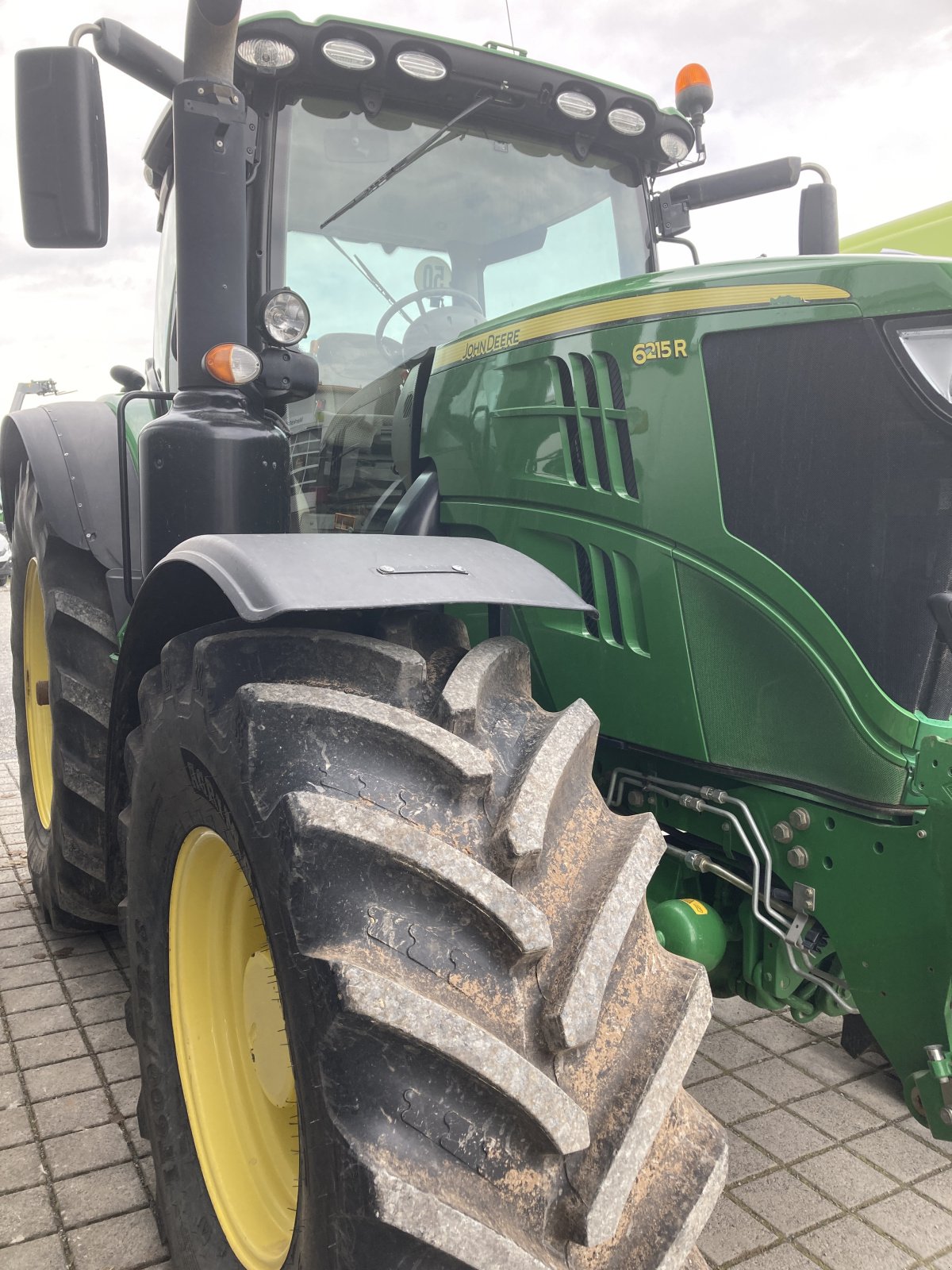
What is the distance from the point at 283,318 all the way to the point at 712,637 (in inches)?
41.2

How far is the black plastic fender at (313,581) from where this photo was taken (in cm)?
136

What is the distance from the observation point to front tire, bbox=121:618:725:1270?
114cm

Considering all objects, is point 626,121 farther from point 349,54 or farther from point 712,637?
point 712,637

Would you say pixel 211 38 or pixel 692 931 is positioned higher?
pixel 211 38

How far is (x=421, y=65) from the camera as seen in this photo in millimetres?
2283

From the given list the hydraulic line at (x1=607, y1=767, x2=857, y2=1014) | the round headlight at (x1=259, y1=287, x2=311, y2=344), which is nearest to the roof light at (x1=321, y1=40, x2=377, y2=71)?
the round headlight at (x1=259, y1=287, x2=311, y2=344)

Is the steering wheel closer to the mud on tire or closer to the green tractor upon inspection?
the green tractor

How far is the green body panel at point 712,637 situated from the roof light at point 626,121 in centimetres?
86

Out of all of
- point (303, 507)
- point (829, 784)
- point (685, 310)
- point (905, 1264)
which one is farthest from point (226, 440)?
point (905, 1264)

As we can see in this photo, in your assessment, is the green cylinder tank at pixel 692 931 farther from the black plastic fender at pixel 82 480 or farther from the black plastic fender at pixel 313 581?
the black plastic fender at pixel 82 480

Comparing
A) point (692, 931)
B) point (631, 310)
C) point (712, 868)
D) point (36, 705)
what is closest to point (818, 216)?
point (631, 310)

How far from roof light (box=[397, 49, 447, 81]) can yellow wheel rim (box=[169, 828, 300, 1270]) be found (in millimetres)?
1634

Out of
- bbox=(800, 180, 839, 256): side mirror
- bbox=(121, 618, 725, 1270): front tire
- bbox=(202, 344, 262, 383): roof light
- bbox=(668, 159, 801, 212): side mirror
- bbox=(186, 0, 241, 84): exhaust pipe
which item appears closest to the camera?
bbox=(121, 618, 725, 1270): front tire

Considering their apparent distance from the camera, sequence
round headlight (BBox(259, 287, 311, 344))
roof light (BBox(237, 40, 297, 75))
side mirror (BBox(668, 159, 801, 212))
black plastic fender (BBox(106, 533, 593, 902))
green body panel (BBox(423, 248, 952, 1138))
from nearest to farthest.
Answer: black plastic fender (BBox(106, 533, 593, 902)) → green body panel (BBox(423, 248, 952, 1138)) → round headlight (BBox(259, 287, 311, 344)) → roof light (BBox(237, 40, 297, 75)) → side mirror (BBox(668, 159, 801, 212))
